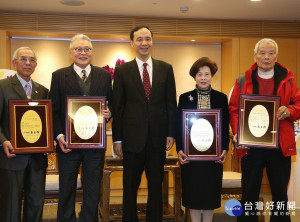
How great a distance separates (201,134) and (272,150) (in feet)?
1.94

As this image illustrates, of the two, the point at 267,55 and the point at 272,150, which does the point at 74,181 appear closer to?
the point at 272,150

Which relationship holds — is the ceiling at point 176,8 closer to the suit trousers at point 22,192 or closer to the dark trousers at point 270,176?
the dark trousers at point 270,176

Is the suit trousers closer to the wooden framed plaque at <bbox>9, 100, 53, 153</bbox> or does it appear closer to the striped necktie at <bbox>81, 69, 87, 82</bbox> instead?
the wooden framed plaque at <bbox>9, 100, 53, 153</bbox>

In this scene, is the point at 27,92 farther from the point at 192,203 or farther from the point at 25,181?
the point at 192,203

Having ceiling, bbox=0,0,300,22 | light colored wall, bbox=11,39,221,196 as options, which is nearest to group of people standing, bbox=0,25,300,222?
ceiling, bbox=0,0,300,22

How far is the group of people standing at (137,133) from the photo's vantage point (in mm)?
2922

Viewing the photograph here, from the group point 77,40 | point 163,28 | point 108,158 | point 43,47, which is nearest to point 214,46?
point 163,28

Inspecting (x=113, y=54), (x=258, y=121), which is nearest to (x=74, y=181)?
(x=258, y=121)

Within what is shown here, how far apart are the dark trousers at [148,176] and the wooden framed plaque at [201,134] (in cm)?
26

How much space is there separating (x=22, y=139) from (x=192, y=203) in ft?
4.92

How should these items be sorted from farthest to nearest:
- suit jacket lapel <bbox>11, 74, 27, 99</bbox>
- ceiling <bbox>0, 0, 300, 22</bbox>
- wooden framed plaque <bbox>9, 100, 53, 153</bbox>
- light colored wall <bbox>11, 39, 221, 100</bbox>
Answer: light colored wall <bbox>11, 39, 221, 100</bbox> → ceiling <bbox>0, 0, 300, 22</bbox> → suit jacket lapel <bbox>11, 74, 27, 99</bbox> → wooden framed plaque <bbox>9, 100, 53, 153</bbox>

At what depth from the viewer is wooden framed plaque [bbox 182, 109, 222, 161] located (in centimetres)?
301

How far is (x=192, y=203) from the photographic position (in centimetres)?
309

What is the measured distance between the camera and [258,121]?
9.71 feet
